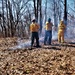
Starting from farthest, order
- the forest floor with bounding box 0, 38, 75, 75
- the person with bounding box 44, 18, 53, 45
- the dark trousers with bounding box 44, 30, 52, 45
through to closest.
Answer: the dark trousers with bounding box 44, 30, 52, 45 → the person with bounding box 44, 18, 53, 45 → the forest floor with bounding box 0, 38, 75, 75

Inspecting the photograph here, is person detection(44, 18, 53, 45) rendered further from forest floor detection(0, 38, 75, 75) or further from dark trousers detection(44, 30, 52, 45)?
forest floor detection(0, 38, 75, 75)

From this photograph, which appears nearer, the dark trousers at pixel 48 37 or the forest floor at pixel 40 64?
the forest floor at pixel 40 64

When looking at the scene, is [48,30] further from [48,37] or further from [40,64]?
[40,64]

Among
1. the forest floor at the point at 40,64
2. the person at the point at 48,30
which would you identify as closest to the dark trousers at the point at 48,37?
the person at the point at 48,30

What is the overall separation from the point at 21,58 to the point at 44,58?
4.04ft

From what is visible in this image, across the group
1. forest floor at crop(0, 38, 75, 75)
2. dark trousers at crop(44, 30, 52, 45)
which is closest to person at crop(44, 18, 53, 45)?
dark trousers at crop(44, 30, 52, 45)

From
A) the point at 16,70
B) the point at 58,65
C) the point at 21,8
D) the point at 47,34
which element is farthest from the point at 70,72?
the point at 21,8

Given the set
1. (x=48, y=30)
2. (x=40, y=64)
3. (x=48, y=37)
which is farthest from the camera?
(x=48, y=37)

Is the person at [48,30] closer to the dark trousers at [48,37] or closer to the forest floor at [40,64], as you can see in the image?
the dark trousers at [48,37]

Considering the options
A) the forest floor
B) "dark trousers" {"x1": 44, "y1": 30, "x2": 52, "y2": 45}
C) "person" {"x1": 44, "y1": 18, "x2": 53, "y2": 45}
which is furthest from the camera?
"dark trousers" {"x1": 44, "y1": 30, "x2": 52, "y2": 45}

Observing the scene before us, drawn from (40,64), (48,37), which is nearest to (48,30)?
(48,37)

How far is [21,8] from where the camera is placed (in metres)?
47.1

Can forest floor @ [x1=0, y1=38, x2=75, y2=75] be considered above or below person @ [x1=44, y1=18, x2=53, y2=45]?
below

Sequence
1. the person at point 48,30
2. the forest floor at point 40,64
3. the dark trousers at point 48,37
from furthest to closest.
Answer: the dark trousers at point 48,37 < the person at point 48,30 < the forest floor at point 40,64
